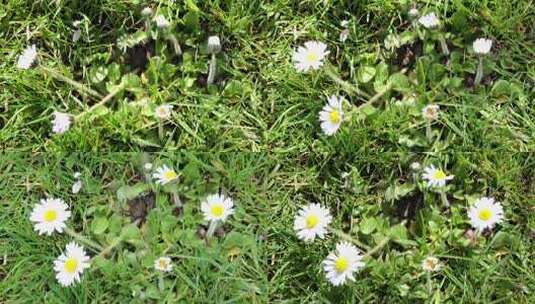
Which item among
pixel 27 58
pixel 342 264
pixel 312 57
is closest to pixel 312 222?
pixel 342 264

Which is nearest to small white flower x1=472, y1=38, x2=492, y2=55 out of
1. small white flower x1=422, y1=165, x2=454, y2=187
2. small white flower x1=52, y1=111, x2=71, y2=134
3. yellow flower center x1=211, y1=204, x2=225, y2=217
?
small white flower x1=422, y1=165, x2=454, y2=187

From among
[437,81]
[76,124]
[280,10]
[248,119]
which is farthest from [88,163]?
[437,81]

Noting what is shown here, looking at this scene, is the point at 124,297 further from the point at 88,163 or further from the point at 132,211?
the point at 88,163

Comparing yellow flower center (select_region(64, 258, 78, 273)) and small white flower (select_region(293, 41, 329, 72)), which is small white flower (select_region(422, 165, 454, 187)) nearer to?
small white flower (select_region(293, 41, 329, 72))

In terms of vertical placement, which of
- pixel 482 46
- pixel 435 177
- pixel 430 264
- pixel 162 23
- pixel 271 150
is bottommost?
pixel 430 264

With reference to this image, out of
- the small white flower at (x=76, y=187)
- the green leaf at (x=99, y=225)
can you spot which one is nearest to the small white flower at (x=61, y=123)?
the small white flower at (x=76, y=187)

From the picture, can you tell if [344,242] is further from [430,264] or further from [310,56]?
[310,56]

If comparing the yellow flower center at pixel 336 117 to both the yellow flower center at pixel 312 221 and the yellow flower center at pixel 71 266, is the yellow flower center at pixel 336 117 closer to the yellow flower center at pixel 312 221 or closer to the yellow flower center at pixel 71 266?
the yellow flower center at pixel 312 221
